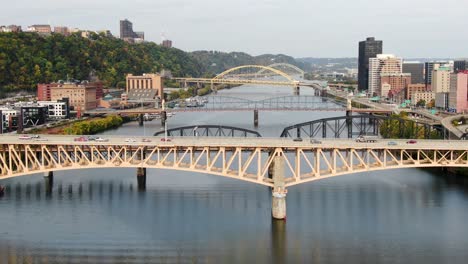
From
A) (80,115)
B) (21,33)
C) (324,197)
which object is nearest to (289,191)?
(324,197)

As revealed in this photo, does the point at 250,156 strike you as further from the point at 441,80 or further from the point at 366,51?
the point at 366,51

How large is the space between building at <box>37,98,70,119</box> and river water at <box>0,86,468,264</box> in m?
34.7

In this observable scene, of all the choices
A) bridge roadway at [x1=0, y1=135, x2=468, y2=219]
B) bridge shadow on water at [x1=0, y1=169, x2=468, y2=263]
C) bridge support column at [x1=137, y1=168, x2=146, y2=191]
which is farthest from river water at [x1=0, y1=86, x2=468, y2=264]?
bridge roadway at [x1=0, y1=135, x2=468, y2=219]

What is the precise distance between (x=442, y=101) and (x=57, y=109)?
2059 inches

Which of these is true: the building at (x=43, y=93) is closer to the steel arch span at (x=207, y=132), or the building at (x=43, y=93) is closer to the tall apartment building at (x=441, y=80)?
the steel arch span at (x=207, y=132)

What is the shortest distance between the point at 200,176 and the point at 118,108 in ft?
177

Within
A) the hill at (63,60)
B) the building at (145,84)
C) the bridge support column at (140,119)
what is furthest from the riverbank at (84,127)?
the building at (145,84)

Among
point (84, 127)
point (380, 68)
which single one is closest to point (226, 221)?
point (84, 127)

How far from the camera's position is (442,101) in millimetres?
97250

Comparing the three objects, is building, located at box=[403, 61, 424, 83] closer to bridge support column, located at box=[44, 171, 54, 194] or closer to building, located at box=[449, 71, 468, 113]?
building, located at box=[449, 71, 468, 113]

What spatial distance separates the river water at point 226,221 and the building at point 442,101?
55.1 metres

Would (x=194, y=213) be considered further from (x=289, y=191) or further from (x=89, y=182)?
(x=89, y=182)

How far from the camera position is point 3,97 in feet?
287

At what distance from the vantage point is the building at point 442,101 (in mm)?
95875
